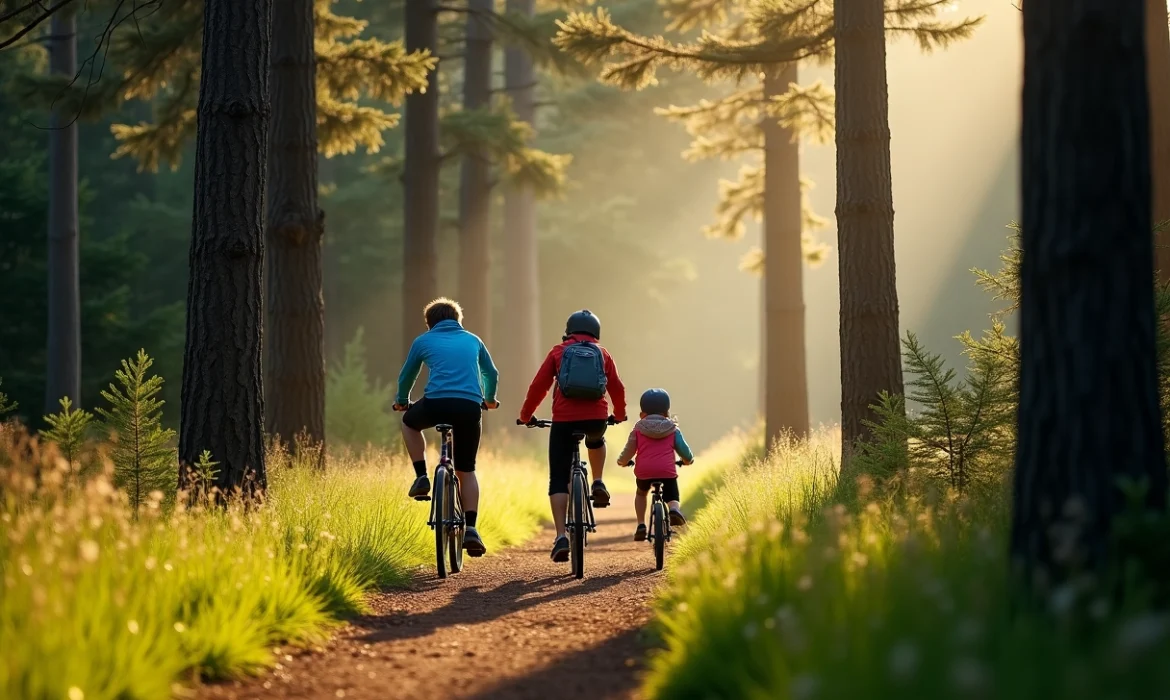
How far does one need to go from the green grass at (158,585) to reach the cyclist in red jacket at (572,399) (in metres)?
1.41

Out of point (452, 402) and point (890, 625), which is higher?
point (452, 402)

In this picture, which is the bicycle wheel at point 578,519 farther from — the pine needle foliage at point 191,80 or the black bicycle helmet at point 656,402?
the pine needle foliage at point 191,80

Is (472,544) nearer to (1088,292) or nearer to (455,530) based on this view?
(455,530)

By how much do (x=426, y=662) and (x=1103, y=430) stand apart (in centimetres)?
348

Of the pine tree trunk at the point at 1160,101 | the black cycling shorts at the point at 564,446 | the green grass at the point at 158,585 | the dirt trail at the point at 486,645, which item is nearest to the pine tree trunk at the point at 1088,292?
the dirt trail at the point at 486,645

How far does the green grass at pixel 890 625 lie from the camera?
3293 mm

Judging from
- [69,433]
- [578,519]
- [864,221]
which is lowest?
[578,519]

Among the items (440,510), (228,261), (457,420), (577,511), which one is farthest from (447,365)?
(228,261)

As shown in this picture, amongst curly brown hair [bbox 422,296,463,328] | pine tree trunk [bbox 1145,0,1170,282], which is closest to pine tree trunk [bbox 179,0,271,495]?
curly brown hair [bbox 422,296,463,328]

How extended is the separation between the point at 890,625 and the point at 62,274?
1747cm

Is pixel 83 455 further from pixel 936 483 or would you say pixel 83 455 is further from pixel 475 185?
pixel 475 185

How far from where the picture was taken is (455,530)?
32.1 feet

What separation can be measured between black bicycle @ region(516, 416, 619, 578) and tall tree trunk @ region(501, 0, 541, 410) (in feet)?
61.2

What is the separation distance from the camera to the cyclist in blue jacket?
938 centimetres
